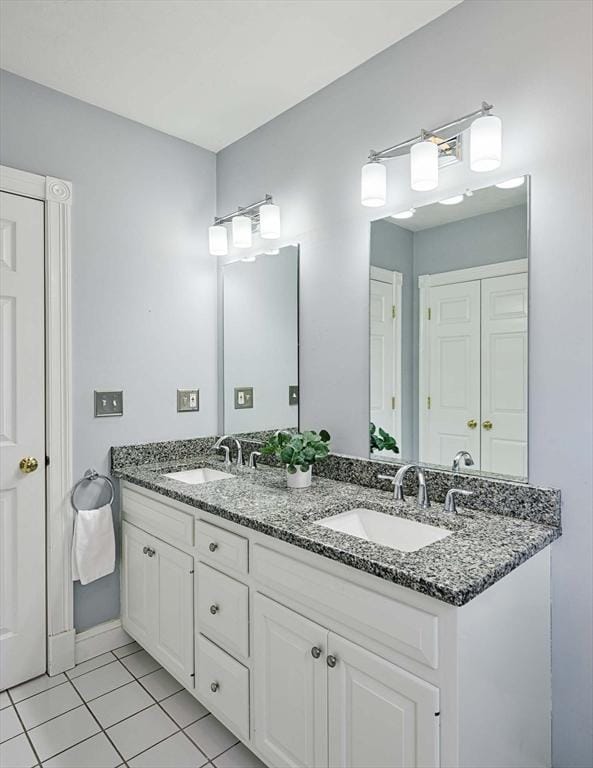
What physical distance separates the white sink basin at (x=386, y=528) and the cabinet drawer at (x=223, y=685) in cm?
55

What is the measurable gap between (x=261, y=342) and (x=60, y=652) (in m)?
1.66

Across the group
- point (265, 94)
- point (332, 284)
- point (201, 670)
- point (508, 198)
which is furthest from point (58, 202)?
point (201, 670)

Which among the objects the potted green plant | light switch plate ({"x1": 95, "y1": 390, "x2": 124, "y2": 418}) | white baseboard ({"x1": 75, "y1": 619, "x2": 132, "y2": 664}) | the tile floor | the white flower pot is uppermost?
light switch plate ({"x1": 95, "y1": 390, "x2": 124, "y2": 418})

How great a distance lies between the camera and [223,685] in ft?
5.45

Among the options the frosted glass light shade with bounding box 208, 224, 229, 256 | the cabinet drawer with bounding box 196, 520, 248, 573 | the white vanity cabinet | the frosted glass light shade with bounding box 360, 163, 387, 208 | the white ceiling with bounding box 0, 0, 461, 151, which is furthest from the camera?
the frosted glass light shade with bounding box 208, 224, 229, 256

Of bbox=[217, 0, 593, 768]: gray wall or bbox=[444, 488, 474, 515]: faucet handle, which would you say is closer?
bbox=[217, 0, 593, 768]: gray wall

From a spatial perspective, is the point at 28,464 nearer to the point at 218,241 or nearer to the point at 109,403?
the point at 109,403

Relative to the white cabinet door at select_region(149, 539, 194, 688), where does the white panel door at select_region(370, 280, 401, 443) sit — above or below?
above

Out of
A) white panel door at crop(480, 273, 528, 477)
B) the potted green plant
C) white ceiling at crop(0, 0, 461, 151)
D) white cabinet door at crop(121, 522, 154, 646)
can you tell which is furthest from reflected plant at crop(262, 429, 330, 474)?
white ceiling at crop(0, 0, 461, 151)

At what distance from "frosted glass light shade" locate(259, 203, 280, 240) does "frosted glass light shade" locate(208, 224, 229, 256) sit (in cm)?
32

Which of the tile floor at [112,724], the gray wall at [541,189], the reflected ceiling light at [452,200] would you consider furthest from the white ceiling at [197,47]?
the tile floor at [112,724]

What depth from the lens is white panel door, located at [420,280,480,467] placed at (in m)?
1.65

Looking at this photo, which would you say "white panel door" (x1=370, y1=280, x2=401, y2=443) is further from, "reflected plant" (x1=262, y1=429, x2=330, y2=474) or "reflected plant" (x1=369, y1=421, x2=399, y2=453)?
"reflected plant" (x1=262, y1=429, x2=330, y2=474)

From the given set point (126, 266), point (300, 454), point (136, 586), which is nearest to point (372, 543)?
point (300, 454)
